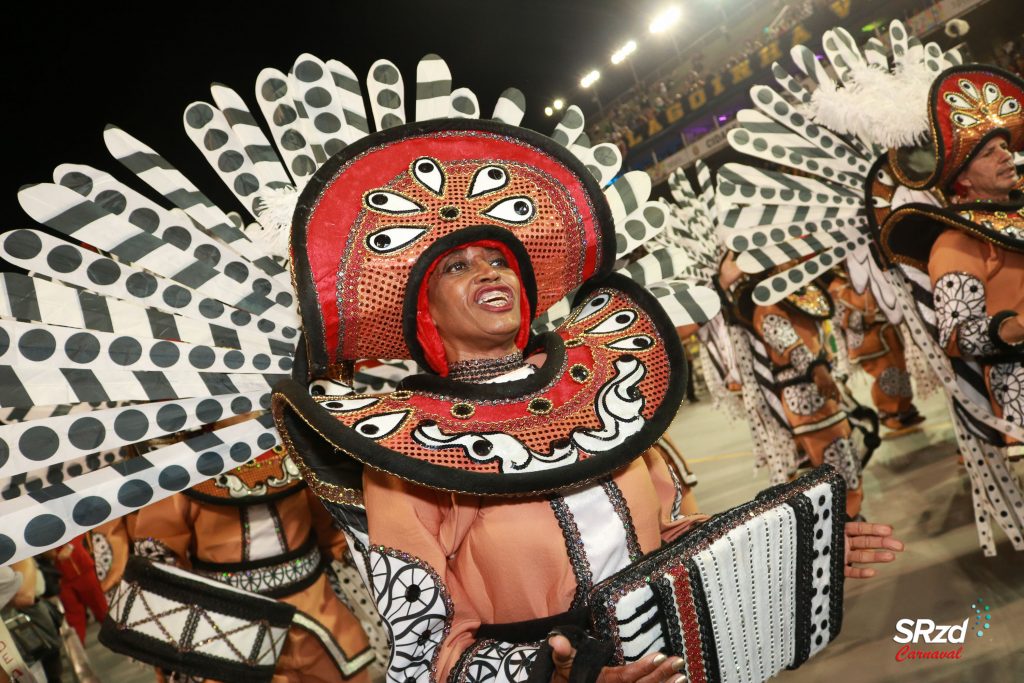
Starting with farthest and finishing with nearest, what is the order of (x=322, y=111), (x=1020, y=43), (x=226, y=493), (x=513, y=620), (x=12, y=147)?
(x=1020, y=43) → (x=12, y=147) → (x=226, y=493) → (x=322, y=111) → (x=513, y=620)

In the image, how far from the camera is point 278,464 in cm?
277

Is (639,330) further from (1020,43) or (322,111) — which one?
(1020,43)

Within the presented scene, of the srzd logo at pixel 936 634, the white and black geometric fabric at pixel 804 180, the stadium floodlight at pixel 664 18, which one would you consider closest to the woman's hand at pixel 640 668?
the srzd logo at pixel 936 634

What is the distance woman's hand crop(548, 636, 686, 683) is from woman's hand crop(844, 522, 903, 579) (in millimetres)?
574

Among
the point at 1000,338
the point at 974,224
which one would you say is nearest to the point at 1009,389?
the point at 1000,338

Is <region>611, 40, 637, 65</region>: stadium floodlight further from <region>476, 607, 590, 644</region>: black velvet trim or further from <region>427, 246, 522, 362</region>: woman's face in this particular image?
<region>476, 607, 590, 644</region>: black velvet trim

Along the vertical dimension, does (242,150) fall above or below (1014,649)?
above

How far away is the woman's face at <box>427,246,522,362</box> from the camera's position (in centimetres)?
166

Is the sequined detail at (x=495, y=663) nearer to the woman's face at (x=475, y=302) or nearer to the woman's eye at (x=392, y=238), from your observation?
the woman's face at (x=475, y=302)

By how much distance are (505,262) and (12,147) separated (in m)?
3.00

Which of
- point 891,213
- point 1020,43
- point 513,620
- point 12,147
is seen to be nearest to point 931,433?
point 891,213

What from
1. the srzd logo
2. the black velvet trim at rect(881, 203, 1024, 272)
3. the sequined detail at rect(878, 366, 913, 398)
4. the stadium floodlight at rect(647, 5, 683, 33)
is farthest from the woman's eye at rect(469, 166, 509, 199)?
the stadium floodlight at rect(647, 5, 683, 33)

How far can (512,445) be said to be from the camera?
4.70ft

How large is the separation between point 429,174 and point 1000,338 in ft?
8.63
